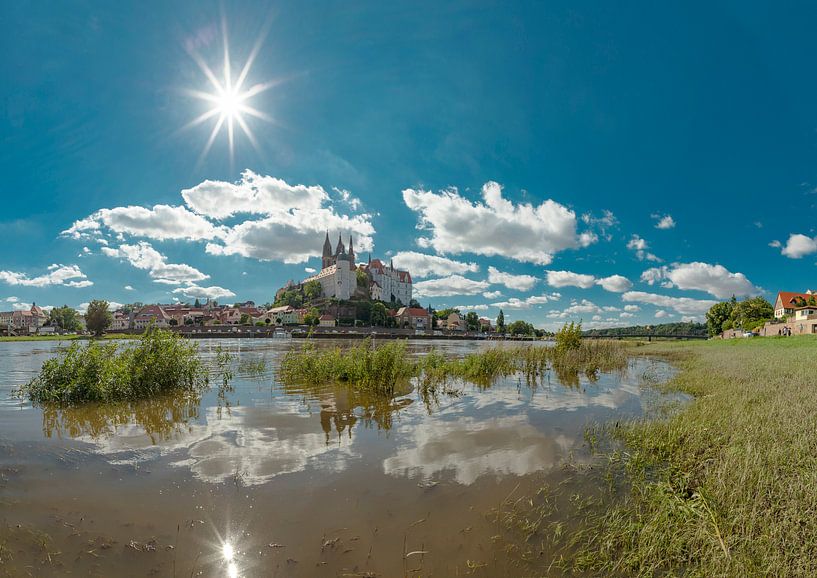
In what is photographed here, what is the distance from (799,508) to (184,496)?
29.5 ft

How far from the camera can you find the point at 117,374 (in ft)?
45.4

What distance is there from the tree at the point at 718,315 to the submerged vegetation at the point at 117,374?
124 meters

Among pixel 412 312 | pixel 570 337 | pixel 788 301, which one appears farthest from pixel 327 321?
pixel 788 301

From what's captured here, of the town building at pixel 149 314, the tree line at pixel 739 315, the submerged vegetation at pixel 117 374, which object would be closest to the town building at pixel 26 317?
the town building at pixel 149 314

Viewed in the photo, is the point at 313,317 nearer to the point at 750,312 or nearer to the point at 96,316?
the point at 96,316

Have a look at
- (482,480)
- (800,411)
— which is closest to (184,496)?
(482,480)

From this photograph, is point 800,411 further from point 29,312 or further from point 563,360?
point 29,312

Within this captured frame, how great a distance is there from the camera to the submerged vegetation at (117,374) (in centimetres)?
1305

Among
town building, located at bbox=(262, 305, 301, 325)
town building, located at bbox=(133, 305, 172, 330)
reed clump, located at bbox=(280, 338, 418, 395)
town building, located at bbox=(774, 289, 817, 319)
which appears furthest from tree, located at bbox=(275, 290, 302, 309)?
town building, located at bbox=(774, 289, 817, 319)

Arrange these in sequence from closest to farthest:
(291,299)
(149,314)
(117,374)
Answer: (117,374) → (149,314) → (291,299)

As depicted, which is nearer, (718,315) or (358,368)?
(358,368)

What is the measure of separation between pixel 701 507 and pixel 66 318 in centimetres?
17888

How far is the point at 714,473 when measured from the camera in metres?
6.20


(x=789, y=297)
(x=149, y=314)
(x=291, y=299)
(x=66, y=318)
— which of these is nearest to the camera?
(x=789, y=297)
